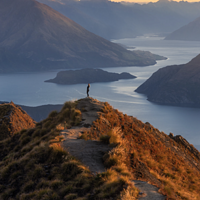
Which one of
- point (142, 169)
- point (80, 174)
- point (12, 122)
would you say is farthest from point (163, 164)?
point (12, 122)

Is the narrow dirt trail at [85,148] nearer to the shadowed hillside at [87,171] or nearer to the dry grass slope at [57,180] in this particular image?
the shadowed hillside at [87,171]

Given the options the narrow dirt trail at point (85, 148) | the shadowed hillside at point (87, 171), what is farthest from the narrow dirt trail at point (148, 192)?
the narrow dirt trail at point (85, 148)

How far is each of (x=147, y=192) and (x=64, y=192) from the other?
11.0 ft

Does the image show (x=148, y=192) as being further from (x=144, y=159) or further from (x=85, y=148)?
(x=144, y=159)

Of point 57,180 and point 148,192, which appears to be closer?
point 148,192

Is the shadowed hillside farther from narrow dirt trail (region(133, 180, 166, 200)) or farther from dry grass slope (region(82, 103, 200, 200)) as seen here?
narrow dirt trail (region(133, 180, 166, 200))

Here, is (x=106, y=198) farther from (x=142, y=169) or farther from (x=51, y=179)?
(x=142, y=169)

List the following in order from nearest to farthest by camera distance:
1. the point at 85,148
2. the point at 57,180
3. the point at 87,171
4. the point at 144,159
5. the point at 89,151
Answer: the point at 57,180, the point at 87,171, the point at 89,151, the point at 85,148, the point at 144,159

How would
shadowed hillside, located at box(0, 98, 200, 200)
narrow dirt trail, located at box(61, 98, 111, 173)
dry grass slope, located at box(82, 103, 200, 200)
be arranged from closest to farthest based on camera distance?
shadowed hillside, located at box(0, 98, 200, 200) → dry grass slope, located at box(82, 103, 200, 200) → narrow dirt trail, located at box(61, 98, 111, 173)

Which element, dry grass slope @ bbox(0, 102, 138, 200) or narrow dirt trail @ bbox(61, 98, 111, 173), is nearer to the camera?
dry grass slope @ bbox(0, 102, 138, 200)

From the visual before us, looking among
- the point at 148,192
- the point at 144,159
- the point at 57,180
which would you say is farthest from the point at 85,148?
the point at 148,192

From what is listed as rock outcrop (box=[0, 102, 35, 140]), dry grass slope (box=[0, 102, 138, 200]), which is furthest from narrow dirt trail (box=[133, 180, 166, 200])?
rock outcrop (box=[0, 102, 35, 140])

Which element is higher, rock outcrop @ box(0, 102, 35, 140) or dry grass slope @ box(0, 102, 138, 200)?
dry grass slope @ box(0, 102, 138, 200)

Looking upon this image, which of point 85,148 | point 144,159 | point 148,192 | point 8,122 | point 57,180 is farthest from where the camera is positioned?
point 8,122
